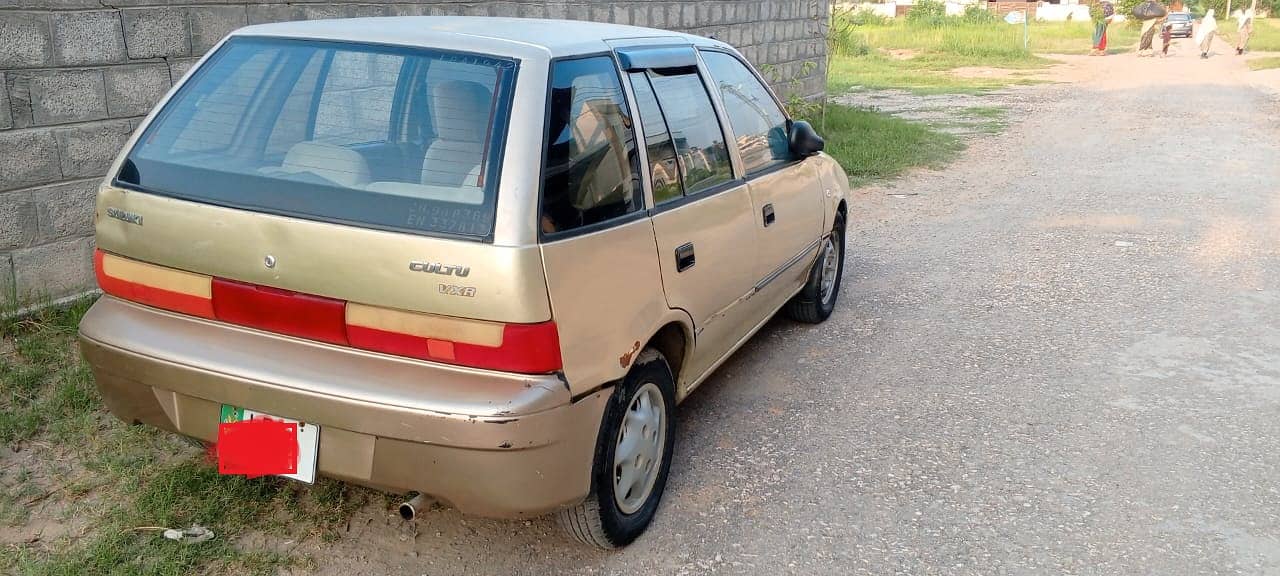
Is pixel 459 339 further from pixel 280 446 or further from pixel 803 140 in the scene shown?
pixel 803 140

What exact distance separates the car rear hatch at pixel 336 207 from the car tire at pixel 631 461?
0.43 m

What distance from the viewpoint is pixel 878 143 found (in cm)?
1213

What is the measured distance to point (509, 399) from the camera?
104 inches

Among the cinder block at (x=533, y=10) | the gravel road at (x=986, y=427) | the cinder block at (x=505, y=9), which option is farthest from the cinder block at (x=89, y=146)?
the cinder block at (x=533, y=10)

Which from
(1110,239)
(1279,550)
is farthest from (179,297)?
(1110,239)

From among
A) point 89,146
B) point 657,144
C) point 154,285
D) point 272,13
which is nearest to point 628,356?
point 657,144

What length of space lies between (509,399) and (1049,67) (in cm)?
2770

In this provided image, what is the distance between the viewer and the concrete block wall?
4484 mm

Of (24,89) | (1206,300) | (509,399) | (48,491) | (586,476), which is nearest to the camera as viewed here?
(509,399)

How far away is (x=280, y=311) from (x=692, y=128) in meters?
1.66

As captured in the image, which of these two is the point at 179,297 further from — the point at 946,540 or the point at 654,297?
the point at 946,540

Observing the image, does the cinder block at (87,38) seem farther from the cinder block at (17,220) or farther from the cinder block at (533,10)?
the cinder block at (533,10)

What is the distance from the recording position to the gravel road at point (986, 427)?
3305mm

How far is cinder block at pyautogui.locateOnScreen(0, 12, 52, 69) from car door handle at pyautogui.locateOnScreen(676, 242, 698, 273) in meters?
3.12
